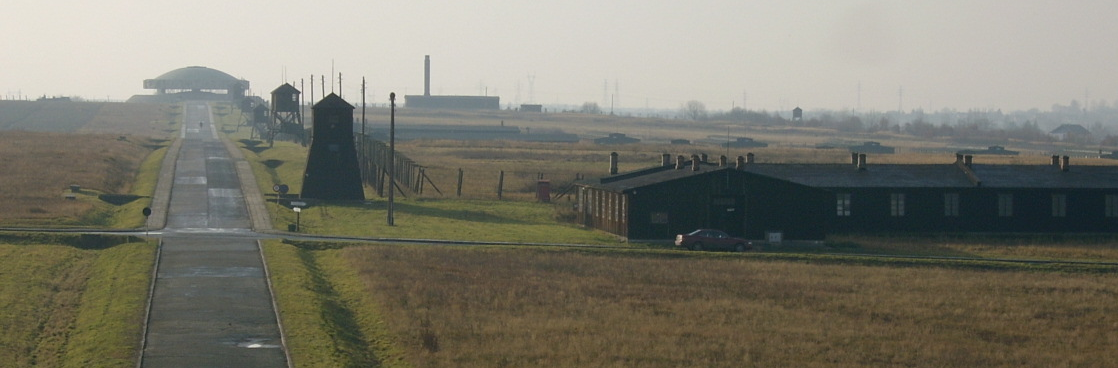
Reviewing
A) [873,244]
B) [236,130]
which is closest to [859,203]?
[873,244]

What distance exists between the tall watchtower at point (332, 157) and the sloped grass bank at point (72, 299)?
76.7ft

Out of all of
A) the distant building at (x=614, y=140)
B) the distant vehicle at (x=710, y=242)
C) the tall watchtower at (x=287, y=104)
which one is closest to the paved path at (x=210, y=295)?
the distant vehicle at (x=710, y=242)

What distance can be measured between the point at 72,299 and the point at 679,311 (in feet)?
57.8

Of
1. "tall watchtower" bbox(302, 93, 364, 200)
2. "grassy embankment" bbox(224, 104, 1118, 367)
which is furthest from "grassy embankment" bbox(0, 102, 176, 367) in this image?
"tall watchtower" bbox(302, 93, 364, 200)

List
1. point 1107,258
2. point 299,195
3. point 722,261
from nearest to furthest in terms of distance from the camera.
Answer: point 722,261 < point 1107,258 < point 299,195

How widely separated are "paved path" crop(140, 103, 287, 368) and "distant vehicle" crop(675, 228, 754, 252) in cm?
1776

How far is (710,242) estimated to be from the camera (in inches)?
2176

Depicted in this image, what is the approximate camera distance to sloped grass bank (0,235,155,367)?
1209 inches

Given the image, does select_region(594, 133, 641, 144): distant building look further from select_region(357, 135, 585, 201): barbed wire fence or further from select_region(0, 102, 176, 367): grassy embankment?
select_region(0, 102, 176, 367): grassy embankment

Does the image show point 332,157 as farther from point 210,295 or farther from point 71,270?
point 210,295

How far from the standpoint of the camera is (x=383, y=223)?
61938 mm

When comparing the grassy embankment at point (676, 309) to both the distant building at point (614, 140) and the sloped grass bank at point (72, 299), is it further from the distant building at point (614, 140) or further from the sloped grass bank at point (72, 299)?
the distant building at point (614, 140)

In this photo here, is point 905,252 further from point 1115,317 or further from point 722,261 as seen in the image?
point 1115,317

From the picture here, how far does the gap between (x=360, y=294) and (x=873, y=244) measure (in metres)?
28.8
